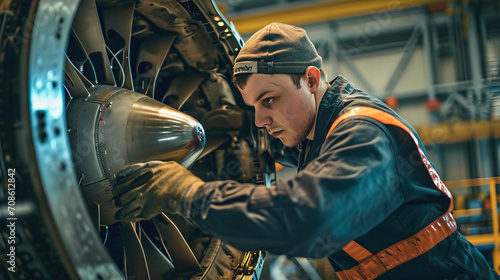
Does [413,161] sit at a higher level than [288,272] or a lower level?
higher

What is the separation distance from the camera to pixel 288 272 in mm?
8078

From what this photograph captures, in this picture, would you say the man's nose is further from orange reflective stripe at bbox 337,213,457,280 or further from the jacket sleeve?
orange reflective stripe at bbox 337,213,457,280

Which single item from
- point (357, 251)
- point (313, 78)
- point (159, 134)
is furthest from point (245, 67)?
point (357, 251)

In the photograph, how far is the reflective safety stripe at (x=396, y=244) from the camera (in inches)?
67.4

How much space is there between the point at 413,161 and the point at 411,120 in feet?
32.8

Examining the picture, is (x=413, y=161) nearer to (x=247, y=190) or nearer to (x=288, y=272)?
(x=247, y=190)

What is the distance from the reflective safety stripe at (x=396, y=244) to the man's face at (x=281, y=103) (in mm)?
200

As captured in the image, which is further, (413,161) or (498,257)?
(498,257)

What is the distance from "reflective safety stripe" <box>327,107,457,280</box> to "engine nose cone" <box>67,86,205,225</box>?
0.62 metres

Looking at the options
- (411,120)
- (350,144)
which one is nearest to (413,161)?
(350,144)

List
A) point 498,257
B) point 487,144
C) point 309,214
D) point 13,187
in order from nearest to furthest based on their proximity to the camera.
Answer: point 13,187 < point 309,214 < point 498,257 < point 487,144

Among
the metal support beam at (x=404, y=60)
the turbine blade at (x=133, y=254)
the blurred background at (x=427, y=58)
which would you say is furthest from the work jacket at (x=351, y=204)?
the metal support beam at (x=404, y=60)

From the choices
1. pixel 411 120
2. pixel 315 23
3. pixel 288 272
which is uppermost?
pixel 315 23

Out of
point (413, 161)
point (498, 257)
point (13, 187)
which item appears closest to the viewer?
point (13, 187)
